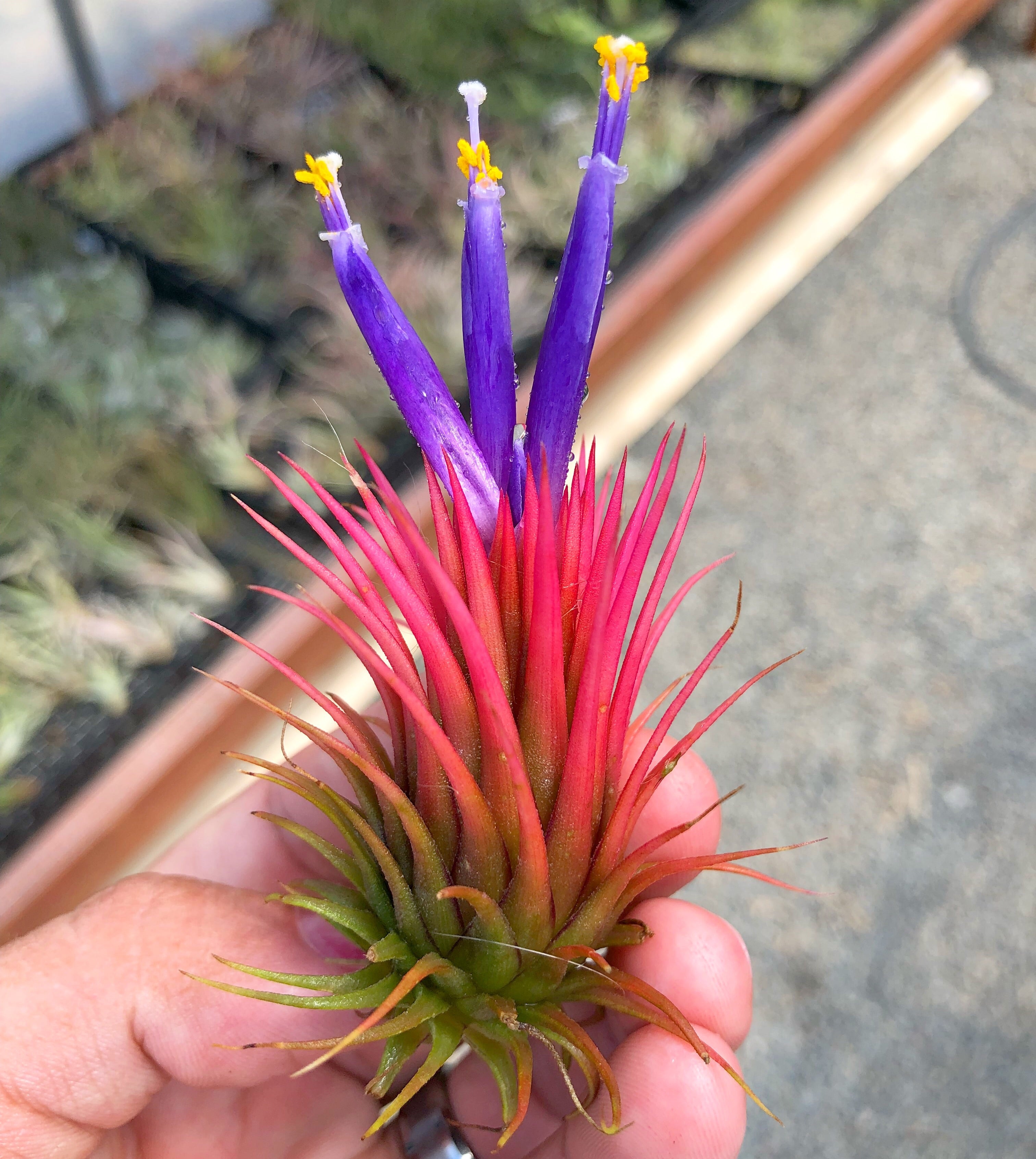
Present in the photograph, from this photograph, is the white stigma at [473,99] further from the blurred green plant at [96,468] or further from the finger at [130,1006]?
the blurred green plant at [96,468]

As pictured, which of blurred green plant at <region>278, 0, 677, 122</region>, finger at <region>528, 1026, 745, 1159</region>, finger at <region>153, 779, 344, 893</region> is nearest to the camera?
finger at <region>528, 1026, 745, 1159</region>

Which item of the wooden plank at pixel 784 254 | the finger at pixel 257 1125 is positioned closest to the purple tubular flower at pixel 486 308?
the finger at pixel 257 1125

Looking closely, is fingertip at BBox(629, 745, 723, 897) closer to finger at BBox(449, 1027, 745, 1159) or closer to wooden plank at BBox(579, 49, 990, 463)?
finger at BBox(449, 1027, 745, 1159)

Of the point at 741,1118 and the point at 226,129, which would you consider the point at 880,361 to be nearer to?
the point at 226,129

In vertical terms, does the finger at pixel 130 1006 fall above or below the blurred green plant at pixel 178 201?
below

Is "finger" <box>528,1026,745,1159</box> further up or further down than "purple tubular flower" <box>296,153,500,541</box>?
further down

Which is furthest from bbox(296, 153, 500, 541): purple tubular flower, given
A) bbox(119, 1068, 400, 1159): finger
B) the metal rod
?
the metal rod
